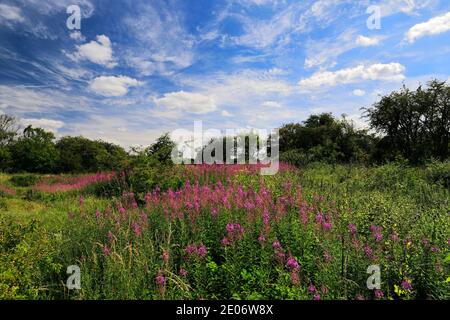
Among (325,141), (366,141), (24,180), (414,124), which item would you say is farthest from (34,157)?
(414,124)

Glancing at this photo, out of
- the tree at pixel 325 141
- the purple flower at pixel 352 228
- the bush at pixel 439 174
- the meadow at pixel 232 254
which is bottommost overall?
the meadow at pixel 232 254

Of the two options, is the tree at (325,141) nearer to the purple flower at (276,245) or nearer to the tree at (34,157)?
the purple flower at (276,245)

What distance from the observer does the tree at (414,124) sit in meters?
19.0

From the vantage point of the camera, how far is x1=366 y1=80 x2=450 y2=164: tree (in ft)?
62.2

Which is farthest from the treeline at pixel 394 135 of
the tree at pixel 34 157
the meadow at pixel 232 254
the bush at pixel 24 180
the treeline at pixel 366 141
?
the tree at pixel 34 157

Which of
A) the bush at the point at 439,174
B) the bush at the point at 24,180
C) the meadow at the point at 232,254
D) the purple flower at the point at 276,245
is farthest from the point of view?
the bush at the point at 24,180

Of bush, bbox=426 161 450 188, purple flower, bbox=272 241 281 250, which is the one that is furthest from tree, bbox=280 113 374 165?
purple flower, bbox=272 241 281 250

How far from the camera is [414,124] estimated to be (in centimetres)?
2008

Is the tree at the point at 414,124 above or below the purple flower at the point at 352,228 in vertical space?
above

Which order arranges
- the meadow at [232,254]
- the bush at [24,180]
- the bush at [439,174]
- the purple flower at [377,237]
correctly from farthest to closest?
the bush at [24,180]
the bush at [439,174]
the purple flower at [377,237]
the meadow at [232,254]

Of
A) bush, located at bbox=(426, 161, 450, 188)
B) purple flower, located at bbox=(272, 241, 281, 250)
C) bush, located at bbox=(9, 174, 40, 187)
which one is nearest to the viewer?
purple flower, located at bbox=(272, 241, 281, 250)

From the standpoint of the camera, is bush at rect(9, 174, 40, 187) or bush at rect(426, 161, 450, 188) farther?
bush at rect(9, 174, 40, 187)

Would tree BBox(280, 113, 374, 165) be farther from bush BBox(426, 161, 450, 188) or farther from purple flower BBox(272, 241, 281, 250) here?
purple flower BBox(272, 241, 281, 250)
